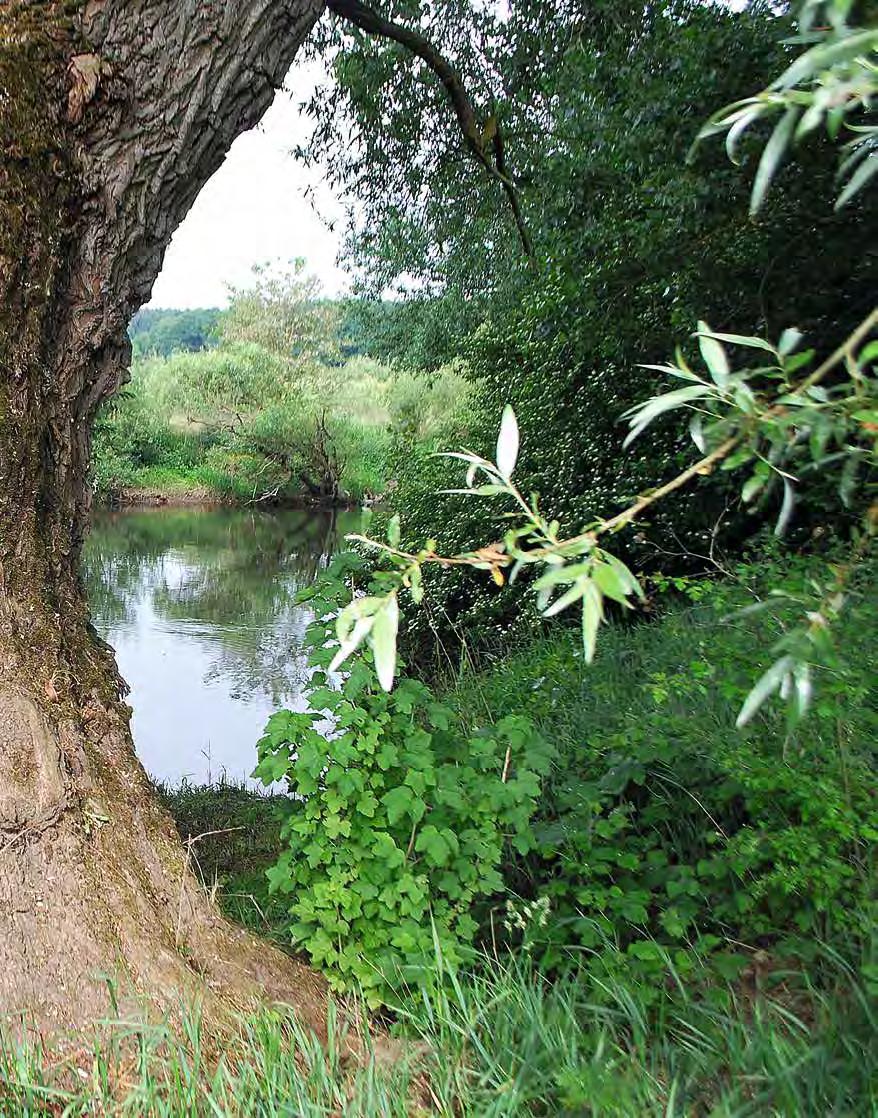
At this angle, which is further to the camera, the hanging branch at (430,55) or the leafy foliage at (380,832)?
the hanging branch at (430,55)

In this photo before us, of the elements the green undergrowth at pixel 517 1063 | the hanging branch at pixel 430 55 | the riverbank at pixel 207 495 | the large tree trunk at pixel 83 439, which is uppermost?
the hanging branch at pixel 430 55

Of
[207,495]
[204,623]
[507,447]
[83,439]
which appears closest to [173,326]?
[207,495]

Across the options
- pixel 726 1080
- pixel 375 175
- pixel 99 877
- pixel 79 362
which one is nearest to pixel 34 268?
pixel 79 362

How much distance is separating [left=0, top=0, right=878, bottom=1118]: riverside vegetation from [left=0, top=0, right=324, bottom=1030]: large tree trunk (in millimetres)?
165

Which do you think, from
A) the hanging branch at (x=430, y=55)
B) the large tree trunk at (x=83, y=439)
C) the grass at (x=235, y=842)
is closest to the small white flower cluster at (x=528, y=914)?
the large tree trunk at (x=83, y=439)

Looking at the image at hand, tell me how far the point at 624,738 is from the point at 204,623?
9.57 metres

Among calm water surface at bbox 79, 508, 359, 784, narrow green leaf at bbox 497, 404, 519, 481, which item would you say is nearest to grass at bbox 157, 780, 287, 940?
calm water surface at bbox 79, 508, 359, 784

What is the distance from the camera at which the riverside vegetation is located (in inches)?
52.4

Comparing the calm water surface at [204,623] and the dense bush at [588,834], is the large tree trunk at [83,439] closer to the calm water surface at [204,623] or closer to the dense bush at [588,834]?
the dense bush at [588,834]

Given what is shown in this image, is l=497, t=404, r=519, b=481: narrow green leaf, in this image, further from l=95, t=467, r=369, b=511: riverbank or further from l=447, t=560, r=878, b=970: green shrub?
l=95, t=467, r=369, b=511: riverbank

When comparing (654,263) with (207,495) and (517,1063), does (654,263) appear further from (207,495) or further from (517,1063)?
(207,495)

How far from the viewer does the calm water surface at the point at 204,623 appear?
7.60 meters

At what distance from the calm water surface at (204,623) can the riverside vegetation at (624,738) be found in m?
2.30

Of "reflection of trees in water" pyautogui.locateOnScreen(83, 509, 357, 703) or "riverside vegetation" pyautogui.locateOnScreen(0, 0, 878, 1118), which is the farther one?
"reflection of trees in water" pyautogui.locateOnScreen(83, 509, 357, 703)
